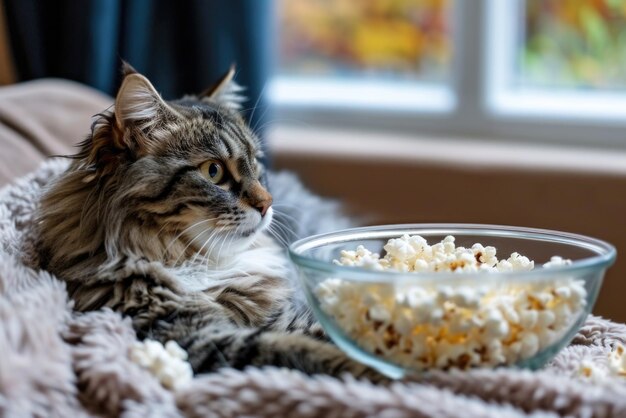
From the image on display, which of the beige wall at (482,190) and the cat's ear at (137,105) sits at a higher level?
the cat's ear at (137,105)

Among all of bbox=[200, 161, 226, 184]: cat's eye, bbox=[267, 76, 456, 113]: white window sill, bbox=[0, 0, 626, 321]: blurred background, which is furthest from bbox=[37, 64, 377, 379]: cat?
bbox=[267, 76, 456, 113]: white window sill

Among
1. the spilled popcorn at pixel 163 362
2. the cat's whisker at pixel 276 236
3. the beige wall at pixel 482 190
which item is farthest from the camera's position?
the beige wall at pixel 482 190

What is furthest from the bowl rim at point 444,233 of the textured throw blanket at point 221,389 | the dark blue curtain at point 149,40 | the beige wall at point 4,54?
the beige wall at point 4,54

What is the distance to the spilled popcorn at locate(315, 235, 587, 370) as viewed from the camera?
981 millimetres

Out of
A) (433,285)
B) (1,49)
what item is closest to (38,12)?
(1,49)

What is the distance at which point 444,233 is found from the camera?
1306mm

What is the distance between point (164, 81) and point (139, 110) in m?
1.10

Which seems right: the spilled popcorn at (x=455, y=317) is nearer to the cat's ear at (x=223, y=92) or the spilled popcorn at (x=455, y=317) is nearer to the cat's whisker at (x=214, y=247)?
the cat's whisker at (x=214, y=247)

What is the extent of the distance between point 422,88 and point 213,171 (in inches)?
57.1

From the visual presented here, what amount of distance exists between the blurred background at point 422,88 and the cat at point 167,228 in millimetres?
621

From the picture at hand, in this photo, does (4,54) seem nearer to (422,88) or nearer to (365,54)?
(365,54)

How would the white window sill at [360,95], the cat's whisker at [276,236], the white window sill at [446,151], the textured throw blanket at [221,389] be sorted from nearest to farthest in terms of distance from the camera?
the textured throw blanket at [221,389] < the cat's whisker at [276,236] < the white window sill at [446,151] < the white window sill at [360,95]

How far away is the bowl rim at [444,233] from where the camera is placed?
987mm

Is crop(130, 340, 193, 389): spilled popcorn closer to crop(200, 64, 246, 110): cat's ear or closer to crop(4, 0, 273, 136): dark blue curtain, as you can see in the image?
crop(200, 64, 246, 110): cat's ear
